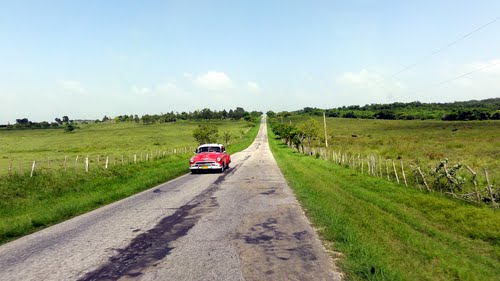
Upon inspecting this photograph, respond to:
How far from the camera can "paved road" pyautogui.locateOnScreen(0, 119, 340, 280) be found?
5883 millimetres

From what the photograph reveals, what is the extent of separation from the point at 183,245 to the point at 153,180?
1252 cm

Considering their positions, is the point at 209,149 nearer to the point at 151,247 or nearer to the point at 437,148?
the point at 151,247

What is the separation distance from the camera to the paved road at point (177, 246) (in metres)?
5.88

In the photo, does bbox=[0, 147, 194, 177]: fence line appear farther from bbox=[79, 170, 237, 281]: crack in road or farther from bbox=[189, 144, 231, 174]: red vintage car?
bbox=[79, 170, 237, 281]: crack in road

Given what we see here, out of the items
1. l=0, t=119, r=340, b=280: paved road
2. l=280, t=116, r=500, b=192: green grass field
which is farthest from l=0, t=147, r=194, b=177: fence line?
l=280, t=116, r=500, b=192: green grass field

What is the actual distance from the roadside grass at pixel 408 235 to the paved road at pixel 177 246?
592 mm

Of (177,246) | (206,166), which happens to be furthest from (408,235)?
(206,166)

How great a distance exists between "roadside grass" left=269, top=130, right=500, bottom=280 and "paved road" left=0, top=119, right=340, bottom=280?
59cm

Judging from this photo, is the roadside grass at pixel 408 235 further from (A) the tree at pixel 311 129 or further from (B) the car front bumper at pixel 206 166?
(A) the tree at pixel 311 129

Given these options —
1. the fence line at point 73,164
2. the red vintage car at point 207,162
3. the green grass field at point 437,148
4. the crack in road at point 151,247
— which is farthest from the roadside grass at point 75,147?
the green grass field at point 437,148

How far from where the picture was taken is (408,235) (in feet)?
29.8

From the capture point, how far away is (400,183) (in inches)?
782

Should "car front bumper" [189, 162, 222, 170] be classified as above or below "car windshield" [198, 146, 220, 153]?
below

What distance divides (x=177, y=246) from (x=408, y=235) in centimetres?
570
